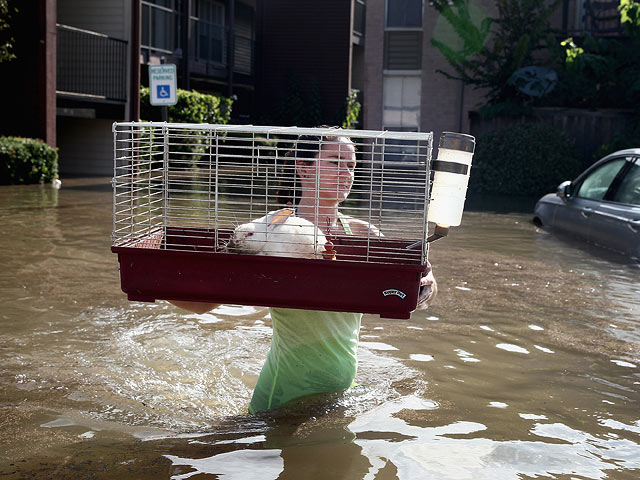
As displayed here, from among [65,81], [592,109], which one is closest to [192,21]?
[65,81]

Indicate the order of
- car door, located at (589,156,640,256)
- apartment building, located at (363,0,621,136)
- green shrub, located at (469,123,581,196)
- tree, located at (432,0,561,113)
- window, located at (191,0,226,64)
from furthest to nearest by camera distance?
window, located at (191,0,226,64) → apartment building, located at (363,0,621,136) → tree, located at (432,0,561,113) → green shrub, located at (469,123,581,196) → car door, located at (589,156,640,256)

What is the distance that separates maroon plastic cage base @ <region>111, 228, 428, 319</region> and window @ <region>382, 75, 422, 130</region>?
88.7 ft

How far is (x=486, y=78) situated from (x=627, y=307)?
18.4m

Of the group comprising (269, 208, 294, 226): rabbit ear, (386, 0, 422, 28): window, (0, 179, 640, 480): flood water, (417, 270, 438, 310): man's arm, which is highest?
(386, 0, 422, 28): window

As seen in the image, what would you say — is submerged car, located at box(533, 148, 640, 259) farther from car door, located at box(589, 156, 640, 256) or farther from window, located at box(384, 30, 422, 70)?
window, located at box(384, 30, 422, 70)

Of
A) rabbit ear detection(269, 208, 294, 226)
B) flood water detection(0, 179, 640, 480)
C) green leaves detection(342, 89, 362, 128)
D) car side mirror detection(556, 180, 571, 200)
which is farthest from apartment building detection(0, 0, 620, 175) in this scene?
rabbit ear detection(269, 208, 294, 226)

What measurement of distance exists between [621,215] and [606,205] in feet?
1.88

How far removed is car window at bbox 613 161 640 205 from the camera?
9.61m

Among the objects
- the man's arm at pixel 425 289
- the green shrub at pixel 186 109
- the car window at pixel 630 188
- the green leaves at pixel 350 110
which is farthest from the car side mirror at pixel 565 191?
the green leaves at pixel 350 110

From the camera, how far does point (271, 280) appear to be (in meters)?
3.08

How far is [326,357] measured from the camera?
379 centimetres

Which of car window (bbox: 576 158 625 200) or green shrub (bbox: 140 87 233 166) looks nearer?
car window (bbox: 576 158 625 200)

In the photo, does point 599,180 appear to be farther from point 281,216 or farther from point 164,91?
point 281,216

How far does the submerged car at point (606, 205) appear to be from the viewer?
30.9 ft
